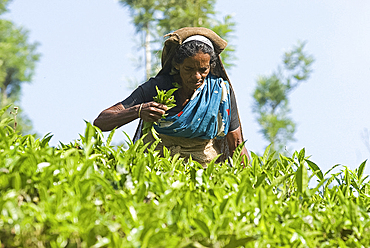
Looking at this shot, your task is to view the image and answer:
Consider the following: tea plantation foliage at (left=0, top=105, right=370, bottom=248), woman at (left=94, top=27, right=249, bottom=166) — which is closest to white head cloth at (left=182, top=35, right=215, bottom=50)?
woman at (left=94, top=27, right=249, bottom=166)

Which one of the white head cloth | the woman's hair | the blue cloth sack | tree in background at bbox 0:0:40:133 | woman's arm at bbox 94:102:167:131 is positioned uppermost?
tree in background at bbox 0:0:40:133

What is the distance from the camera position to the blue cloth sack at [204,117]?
118 inches

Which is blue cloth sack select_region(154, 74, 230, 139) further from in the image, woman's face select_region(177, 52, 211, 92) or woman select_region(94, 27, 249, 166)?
woman's face select_region(177, 52, 211, 92)

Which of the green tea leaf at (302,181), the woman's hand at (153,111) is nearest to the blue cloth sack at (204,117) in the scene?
the woman's hand at (153,111)

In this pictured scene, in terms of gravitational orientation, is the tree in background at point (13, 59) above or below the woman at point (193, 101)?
above

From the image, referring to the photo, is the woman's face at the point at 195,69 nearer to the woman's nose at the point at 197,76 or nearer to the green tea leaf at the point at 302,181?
the woman's nose at the point at 197,76

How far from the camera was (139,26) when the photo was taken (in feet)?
45.2

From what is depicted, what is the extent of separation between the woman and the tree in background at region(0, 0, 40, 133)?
1479 centimetres

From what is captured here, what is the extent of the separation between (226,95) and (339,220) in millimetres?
1970

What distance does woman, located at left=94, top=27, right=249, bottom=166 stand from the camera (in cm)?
290

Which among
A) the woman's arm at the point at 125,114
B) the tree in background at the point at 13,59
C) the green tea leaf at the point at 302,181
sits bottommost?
the green tea leaf at the point at 302,181

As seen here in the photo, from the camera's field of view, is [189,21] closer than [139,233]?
No

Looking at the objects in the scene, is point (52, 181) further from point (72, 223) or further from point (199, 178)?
point (199, 178)

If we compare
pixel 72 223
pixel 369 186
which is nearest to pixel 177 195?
pixel 72 223
